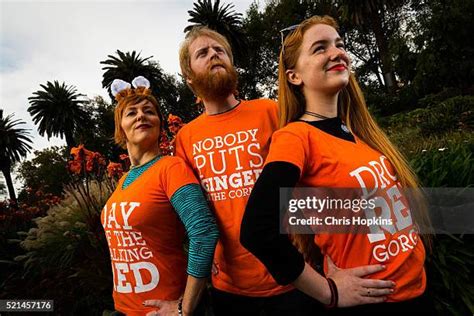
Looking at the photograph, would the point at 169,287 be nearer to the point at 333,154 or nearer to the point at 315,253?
the point at 315,253

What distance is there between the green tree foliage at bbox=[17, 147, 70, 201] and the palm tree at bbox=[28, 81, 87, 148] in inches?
87.8

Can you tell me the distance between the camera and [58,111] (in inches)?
1794

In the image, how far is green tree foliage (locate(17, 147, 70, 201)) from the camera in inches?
1533

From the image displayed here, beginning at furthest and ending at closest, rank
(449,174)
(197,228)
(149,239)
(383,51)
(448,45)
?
(383,51), (448,45), (449,174), (149,239), (197,228)

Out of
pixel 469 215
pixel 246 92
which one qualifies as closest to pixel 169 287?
pixel 469 215

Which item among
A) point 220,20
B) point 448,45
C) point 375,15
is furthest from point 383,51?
point 220,20

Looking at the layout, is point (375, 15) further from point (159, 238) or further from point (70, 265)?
point (159, 238)

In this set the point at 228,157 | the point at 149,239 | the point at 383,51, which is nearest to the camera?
the point at 149,239

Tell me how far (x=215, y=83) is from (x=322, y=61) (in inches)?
33.6

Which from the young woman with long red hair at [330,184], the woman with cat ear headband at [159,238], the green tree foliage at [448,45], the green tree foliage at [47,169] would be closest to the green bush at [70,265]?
the woman with cat ear headband at [159,238]

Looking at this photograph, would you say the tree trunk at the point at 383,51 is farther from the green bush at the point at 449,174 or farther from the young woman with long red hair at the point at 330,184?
the young woman with long red hair at the point at 330,184

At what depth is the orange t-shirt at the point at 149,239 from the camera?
6.73 feet

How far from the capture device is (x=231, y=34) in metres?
37.2

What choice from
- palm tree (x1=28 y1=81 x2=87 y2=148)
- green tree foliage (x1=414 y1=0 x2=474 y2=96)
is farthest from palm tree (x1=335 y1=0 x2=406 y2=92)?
palm tree (x1=28 y1=81 x2=87 y2=148)
